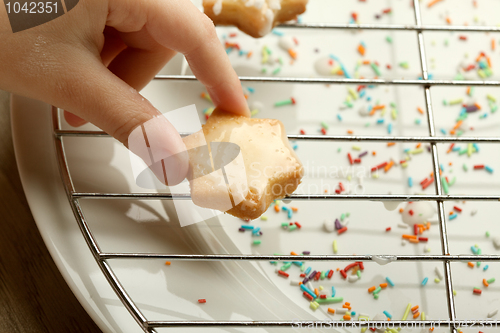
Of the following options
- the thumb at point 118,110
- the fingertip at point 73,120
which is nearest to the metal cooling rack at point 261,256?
the fingertip at point 73,120

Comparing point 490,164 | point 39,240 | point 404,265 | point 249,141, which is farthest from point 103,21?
point 490,164

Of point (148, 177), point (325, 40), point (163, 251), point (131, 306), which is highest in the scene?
point (325, 40)

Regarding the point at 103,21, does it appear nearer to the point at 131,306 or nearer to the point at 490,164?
the point at 131,306

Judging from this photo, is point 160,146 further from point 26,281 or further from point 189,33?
point 26,281

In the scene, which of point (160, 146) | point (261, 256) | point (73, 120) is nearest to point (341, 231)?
point (261, 256)

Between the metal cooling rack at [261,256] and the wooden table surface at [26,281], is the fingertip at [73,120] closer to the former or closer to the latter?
the metal cooling rack at [261,256]
